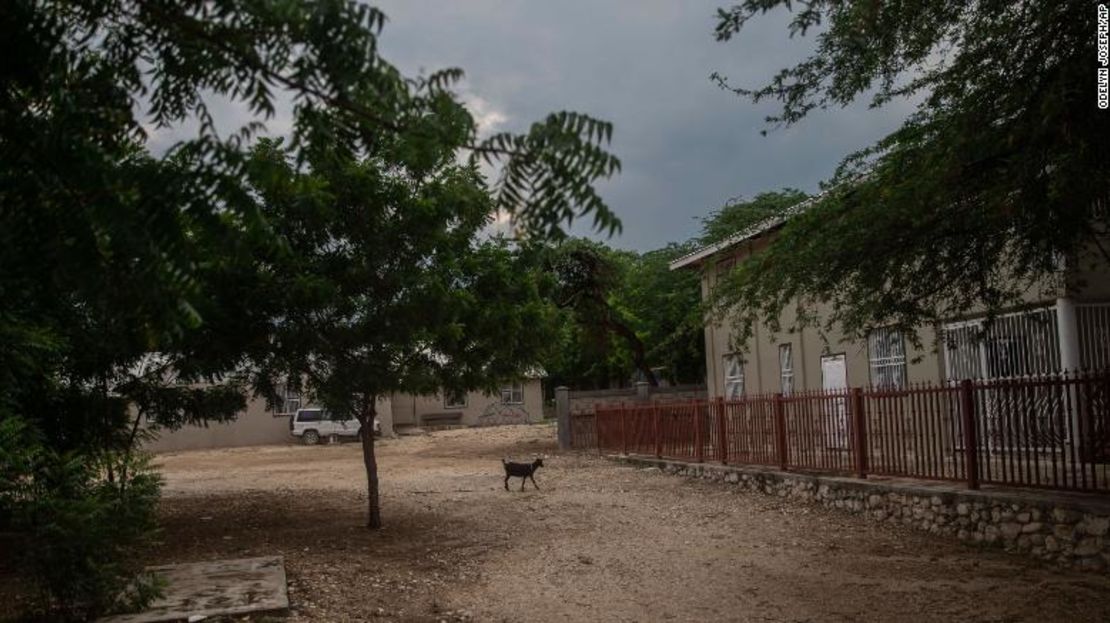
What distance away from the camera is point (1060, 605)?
722 centimetres

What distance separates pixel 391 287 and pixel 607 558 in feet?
12.6

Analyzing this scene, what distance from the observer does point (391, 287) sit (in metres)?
10.7

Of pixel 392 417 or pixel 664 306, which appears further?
pixel 392 417

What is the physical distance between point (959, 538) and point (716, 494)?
5.11 m

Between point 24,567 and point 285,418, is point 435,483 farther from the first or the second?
point 285,418

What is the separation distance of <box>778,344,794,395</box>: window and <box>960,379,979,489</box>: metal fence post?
9.22 metres

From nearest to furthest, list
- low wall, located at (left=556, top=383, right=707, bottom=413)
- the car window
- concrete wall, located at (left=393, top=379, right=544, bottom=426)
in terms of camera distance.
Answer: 1. low wall, located at (left=556, top=383, right=707, bottom=413)
2. the car window
3. concrete wall, located at (left=393, top=379, right=544, bottom=426)

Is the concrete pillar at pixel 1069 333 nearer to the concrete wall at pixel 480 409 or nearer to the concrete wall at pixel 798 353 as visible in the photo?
the concrete wall at pixel 798 353

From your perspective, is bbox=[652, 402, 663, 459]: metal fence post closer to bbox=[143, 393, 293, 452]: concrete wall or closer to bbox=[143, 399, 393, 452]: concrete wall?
bbox=[143, 399, 393, 452]: concrete wall

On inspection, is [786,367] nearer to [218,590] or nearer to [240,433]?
[218,590]

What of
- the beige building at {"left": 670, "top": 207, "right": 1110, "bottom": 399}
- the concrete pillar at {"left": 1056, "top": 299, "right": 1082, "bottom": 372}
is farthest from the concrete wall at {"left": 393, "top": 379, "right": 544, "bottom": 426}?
the concrete pillar at {"left": 1056, "top": 299, "right": 1082, "bottom": 372}

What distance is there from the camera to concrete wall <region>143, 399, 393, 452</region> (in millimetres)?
37906

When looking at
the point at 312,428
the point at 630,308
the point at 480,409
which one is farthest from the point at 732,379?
the point at 480,409

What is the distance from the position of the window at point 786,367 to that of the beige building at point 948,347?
21 mm
